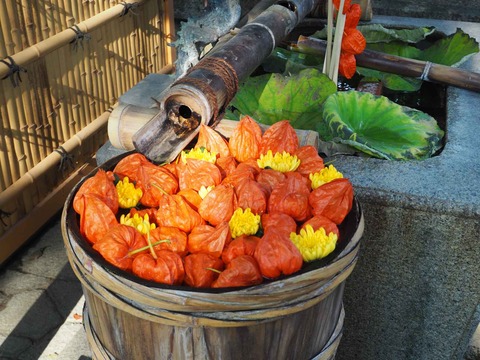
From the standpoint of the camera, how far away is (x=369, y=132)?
3080 millimetres

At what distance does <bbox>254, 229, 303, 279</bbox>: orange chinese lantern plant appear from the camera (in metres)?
1.55

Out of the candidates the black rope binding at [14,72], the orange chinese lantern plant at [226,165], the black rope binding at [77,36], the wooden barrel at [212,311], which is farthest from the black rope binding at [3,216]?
the orange chinese lantern plant at [226,165]

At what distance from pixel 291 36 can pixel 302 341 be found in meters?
3.93

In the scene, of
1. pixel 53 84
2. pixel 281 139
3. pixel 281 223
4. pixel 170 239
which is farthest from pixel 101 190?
pixel 53 84

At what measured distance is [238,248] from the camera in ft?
5.40

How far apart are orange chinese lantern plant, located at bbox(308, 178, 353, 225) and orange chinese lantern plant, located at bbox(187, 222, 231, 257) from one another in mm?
343

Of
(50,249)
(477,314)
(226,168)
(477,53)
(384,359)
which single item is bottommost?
(50,249)

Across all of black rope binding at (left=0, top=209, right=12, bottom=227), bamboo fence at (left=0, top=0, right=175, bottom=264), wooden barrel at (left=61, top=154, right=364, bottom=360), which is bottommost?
black rope binding at (left=0, top=209, right=12, bottom=227)

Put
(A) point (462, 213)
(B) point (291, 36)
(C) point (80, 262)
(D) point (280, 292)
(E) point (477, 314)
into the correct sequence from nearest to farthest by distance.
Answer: (D) point (280, 292), (C) point (80, 262), (A) point (462, 213), (E) point (477, 314), (B) point (291, 36)

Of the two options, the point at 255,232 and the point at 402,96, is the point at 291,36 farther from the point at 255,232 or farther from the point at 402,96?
the point at 255,232

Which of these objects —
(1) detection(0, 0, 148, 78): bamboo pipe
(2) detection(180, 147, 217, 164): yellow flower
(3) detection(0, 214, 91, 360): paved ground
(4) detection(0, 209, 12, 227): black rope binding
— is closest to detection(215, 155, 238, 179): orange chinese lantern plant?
(2) detection(180, 147, 217, 164): yellow flower

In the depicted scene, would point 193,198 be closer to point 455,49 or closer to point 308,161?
point 308,161

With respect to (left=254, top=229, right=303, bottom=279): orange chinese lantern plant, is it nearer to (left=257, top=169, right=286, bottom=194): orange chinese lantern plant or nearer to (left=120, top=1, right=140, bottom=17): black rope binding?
(left=257, top=169, right=286, bottom=194): orange chinese lantern plant

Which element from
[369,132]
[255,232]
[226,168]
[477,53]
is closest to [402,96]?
[477,53]
